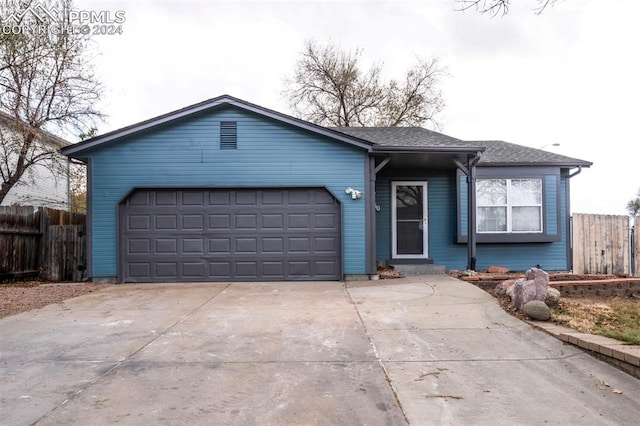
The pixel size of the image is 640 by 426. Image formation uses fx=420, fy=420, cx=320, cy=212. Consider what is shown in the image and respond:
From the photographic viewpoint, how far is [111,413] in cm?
310

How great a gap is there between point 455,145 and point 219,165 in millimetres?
5599

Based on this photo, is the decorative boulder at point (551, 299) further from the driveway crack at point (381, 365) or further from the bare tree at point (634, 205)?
the bare tree at point (634, 205)

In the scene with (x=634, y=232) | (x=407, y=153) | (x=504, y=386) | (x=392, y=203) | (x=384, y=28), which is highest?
(x=384, y=28)

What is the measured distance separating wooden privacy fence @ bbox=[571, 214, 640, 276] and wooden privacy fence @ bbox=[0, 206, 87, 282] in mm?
12778

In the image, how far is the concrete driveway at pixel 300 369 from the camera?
3127 mm

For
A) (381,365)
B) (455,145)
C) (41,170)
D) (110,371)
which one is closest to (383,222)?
(455,145)

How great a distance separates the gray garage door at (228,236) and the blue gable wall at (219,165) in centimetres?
26

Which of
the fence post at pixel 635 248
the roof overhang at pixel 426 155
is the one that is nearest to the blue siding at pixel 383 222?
the roof overhang at pixel 426 155

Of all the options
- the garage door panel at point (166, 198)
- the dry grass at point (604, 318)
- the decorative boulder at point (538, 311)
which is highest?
the garage door panel at point (166, 198)

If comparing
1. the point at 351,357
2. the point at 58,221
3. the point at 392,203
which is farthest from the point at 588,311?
the point at 58,221

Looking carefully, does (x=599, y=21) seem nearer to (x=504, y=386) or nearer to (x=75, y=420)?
(x=504, y=386)

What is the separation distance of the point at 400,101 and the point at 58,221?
19.3 m

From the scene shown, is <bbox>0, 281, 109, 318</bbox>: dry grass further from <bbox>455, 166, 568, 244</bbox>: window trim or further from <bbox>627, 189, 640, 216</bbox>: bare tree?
<bbox>627, 189, 640, 216</bbox>: bare tree

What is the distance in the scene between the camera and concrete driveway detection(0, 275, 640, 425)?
123 inches
